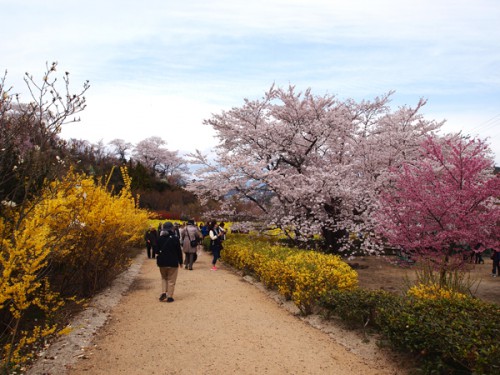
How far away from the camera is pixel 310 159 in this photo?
48.0ft

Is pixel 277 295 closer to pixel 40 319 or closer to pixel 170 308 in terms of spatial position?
pixel 170 308

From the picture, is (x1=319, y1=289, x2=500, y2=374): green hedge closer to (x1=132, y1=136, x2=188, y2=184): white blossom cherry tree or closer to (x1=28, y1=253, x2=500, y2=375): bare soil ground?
(x1=28, y1=253, x2=500, y2=375): bare soil ground

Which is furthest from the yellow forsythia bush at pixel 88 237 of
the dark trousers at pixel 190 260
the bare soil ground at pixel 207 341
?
→ the dark trousers at pixel 190 260

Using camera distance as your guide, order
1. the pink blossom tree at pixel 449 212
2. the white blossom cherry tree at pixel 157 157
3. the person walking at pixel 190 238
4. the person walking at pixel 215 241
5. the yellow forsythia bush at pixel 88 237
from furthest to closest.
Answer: the white blossom cherry tree at pixel 157 157 < the person walking at pixel 215 241 < the person walking at pixel 190 238 < the yellow forsythia bush at pixel 88 237 < the pink blossom tree at pixel 449 212

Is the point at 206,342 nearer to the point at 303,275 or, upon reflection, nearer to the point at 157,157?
the point at 303,275

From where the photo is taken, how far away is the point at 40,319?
5980 mm

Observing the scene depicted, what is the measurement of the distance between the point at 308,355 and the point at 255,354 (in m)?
0.69

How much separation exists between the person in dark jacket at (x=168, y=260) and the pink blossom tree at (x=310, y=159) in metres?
5.39

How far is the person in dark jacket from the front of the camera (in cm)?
779

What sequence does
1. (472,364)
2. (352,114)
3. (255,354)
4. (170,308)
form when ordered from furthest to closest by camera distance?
(352,114), (170,308), (255,354), (472,364)

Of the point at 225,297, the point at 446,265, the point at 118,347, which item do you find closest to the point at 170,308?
the point at 225,297

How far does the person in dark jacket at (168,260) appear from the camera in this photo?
7.79 metres

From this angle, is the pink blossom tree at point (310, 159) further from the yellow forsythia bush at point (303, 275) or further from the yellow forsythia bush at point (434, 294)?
the yellow forsythia bush at point (434, 294)

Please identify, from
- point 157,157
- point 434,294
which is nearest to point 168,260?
point 434,294
